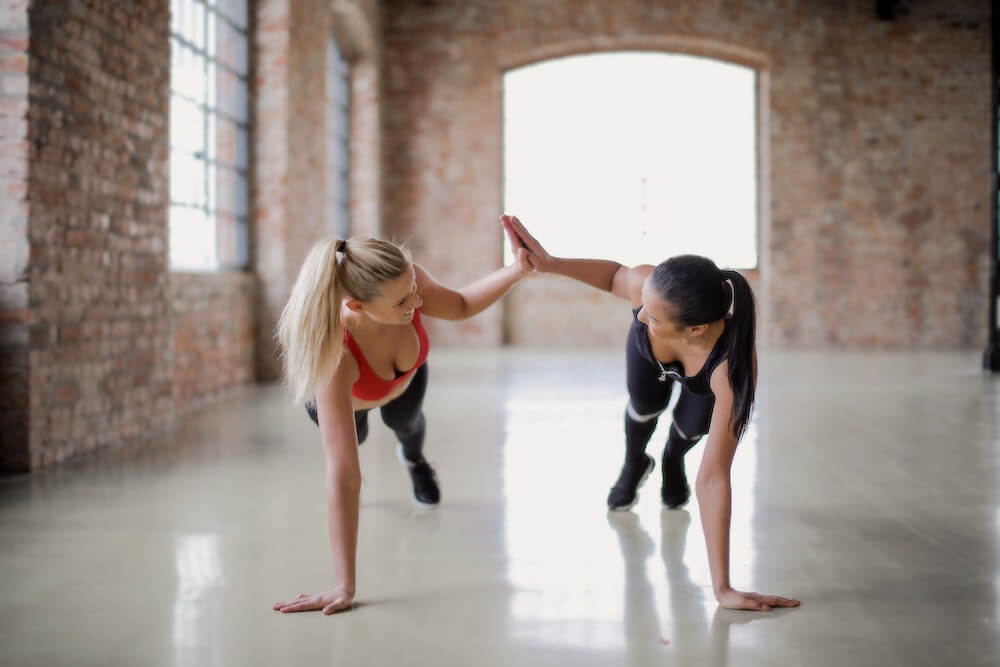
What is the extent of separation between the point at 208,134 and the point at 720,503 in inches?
223

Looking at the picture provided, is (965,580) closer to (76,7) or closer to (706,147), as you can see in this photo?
(76,7)

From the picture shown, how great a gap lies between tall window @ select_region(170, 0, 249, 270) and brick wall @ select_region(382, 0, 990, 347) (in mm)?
4932

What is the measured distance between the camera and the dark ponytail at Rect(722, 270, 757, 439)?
2.44 m

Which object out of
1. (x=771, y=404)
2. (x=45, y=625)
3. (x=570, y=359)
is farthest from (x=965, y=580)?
(x=570, y=359)

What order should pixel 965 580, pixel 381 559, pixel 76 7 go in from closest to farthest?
pixel 965 580 → pixel 381 559 → pixel 76 7

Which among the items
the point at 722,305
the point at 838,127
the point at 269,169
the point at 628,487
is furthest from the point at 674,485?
the point at 838,127

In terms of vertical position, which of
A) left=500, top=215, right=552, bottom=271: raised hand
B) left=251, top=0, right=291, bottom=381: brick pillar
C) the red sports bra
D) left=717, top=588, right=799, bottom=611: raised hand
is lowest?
left=717, top=588, right=799, bottom=611: raised hand

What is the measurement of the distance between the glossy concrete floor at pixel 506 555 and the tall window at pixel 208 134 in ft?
6.26

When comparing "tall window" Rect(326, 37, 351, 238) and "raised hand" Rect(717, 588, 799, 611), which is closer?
"raised hand" Rect(717, 588, 799, 611)

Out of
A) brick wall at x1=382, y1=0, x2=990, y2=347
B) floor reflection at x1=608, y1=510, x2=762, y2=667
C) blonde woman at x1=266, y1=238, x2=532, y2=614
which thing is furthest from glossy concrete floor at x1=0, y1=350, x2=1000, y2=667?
brick wall at x1=382, y1=0, x2=990, y2=347

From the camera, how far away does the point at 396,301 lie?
2.46 meters

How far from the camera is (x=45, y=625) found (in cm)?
233

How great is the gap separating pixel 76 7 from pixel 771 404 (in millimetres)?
4619

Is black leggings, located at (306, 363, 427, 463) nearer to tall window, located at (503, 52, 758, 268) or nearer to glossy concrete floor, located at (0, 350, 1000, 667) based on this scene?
glossy concrete floor, located at (0, 350, 1000, 667)
